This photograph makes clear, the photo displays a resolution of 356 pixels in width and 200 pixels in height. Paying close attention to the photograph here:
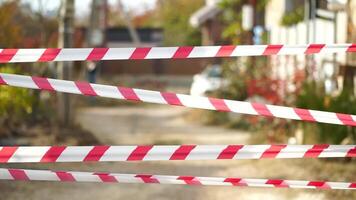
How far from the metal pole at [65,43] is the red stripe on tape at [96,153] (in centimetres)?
636

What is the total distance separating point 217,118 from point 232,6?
816 centimetres

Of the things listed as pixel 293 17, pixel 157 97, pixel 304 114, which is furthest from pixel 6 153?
pixel 293 17

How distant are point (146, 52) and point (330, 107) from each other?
4.37m

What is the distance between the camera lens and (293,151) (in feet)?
14.7

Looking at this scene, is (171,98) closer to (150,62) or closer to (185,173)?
(185,173)

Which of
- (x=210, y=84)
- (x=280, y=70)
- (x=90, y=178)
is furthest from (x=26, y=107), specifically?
(x=210, y=84)

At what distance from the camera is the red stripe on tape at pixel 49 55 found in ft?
14.2

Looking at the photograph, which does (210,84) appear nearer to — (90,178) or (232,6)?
(232,6)

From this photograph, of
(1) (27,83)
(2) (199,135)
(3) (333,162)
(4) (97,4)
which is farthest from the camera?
(4) (97,4)

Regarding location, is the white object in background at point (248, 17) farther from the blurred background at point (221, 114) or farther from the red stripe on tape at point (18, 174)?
the red stripe on tape at point (18, 174)

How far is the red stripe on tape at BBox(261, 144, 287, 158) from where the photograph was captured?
14.6 feet

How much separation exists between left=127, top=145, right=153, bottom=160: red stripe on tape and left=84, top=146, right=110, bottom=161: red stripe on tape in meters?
0.16

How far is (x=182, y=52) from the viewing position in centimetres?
442

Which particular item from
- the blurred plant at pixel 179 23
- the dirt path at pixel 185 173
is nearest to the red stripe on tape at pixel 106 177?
the dirt path at pixel 185 173
